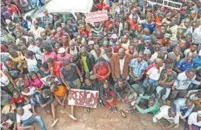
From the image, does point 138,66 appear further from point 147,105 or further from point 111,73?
point 147,105

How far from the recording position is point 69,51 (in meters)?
9.39

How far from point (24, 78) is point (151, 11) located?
4.82 metres

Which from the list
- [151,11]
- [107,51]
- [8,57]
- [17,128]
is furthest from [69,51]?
[151,11]

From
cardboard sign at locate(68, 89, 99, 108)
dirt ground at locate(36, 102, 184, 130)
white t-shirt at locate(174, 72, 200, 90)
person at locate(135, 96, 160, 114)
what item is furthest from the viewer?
cardboard sign at locate(68, 89, 99, 108)

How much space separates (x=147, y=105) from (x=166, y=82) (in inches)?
32.2

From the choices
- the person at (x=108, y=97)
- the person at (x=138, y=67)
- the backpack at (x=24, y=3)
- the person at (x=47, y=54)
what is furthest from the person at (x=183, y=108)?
the backpack at (x=24, y=3)

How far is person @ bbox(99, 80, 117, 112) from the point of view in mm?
9164

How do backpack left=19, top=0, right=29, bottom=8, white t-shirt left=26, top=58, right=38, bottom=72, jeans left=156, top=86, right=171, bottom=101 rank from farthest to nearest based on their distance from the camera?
backpack left=19, top=0, right=29, bottom=8 → white t-shirt left=26, top=58, right=38, bottom=72 → jeans left=156, top=86, right=171, bottom=101

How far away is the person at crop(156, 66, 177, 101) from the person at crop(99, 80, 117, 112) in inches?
48.2

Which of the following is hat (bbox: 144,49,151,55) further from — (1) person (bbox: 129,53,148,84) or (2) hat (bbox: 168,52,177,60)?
(2) hat (bbox: 168,52,177,60)

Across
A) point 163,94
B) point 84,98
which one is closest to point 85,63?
point 84,98

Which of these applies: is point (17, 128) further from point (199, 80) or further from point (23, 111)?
point (199, 80)

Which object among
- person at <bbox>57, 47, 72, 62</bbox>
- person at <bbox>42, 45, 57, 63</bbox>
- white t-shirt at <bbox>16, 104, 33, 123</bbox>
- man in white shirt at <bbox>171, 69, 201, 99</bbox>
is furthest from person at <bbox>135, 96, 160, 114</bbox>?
white t-shirt at <bbox>16, 104, 33, 123</bbox>

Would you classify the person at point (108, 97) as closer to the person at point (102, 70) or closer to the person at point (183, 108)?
the person at point (102, 70)
